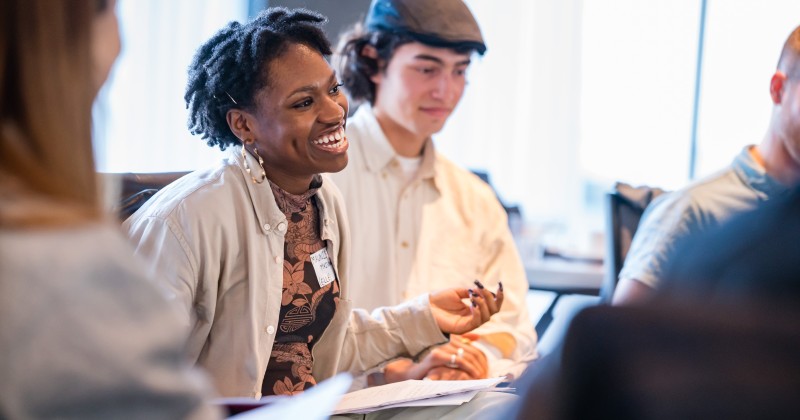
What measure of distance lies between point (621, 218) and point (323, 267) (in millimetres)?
1206

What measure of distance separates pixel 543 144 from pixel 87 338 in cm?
523

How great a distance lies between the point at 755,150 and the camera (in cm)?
257

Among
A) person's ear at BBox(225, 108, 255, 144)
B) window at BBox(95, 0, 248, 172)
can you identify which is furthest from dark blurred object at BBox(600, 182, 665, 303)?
window at BBox(95, 0, 248, 172)

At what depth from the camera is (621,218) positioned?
111 inches

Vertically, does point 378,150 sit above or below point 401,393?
above

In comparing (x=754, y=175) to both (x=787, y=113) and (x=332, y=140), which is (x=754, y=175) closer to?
(x=787, y=113)

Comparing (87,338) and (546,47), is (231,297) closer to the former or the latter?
(87,338)

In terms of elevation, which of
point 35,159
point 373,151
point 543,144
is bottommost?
point 543,144

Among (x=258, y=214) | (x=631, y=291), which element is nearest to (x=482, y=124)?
(x=631, y=291)

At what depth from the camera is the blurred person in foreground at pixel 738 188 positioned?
7.97 feet

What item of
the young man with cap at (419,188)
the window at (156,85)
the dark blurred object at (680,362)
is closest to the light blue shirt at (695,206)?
the young man with cap at (419,188)

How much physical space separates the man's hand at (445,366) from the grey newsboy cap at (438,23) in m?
Answer: 0.99

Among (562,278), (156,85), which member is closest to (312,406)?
(562,278)

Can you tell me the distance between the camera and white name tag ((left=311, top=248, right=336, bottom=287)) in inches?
78.0
